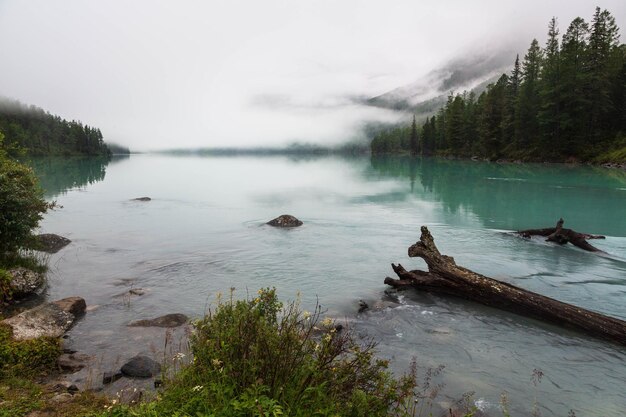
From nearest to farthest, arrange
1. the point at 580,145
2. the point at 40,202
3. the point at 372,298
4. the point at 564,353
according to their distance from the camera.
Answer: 1. the point at 564,353
2. the point at 372,298
3. the point at 40,202
4. the point at 580,145

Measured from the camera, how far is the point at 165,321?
42.7ft

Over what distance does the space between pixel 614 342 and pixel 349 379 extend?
9406 millimetres

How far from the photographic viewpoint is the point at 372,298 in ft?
51.8

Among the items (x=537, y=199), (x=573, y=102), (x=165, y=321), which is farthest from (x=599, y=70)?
(x=165, y=321)

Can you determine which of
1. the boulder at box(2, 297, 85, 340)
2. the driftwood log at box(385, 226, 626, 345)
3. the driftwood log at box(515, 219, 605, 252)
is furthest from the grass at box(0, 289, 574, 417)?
the driftwood log at box(515, 219, 605, 252)

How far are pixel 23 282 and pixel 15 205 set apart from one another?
A: 3.29 metres

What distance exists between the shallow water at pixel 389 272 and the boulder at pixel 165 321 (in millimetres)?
513

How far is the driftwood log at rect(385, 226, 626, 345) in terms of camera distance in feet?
37.3

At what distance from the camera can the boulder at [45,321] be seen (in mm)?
10516

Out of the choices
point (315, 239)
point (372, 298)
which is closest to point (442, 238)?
point (315, 239)

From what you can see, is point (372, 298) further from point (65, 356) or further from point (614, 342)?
point (65, 356)

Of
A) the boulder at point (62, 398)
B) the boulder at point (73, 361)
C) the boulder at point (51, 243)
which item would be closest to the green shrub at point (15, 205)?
the boulder at point (51, 243)

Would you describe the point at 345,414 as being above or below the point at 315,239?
above

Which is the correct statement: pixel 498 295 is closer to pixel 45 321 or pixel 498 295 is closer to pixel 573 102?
pixel 45 321
